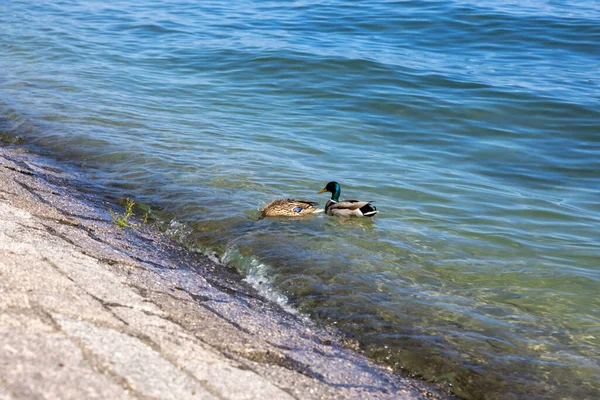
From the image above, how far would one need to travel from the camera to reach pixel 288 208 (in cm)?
887

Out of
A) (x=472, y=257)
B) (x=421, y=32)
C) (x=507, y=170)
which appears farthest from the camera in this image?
(x=421, y=32)

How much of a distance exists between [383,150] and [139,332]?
7.98 m

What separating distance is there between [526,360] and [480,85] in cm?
1019

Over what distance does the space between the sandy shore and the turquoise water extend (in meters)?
0.72

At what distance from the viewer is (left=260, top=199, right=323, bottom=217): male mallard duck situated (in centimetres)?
873

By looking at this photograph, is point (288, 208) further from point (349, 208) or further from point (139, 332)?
point (139, 332)

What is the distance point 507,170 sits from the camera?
11.1m

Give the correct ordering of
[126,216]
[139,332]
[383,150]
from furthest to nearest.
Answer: [383,150] → [126,216] → [139,332]

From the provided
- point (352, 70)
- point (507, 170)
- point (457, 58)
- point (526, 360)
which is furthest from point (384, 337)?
point (457, 58)

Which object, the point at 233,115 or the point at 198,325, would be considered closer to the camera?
the point at 198,325

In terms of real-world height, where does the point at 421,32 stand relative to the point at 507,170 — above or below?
above

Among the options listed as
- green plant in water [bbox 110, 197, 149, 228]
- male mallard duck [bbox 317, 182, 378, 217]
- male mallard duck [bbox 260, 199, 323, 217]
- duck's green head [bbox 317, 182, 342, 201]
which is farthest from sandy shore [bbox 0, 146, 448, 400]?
duck's green head [bbox 317, 182, 342, 201]

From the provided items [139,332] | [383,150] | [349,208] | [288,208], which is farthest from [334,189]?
[139,332]

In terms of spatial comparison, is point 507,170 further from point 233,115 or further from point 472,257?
point 233,115
